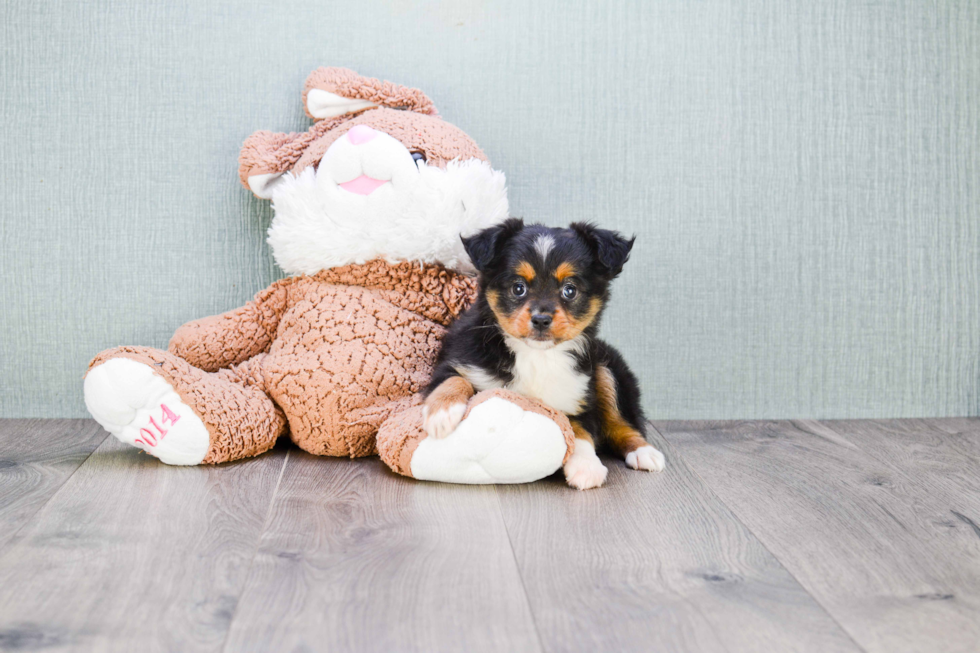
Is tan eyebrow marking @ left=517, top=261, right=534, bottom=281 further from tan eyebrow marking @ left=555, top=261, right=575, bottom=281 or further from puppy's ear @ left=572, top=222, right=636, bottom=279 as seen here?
puppy's ear @ left=572, top=222, right=636, bottom=279

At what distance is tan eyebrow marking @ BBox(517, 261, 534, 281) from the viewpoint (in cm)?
182

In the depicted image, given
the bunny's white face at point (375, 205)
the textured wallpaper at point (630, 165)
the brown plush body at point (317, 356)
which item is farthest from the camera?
the textured wallpaper at point (630, 165)

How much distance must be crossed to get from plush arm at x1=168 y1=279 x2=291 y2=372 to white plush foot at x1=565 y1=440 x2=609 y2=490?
948 mm

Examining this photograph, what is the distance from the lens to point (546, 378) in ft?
6.33

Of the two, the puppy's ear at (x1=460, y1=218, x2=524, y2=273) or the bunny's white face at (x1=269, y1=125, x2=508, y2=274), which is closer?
the puppy's ear at (x1=460, y1=218, x2=524, y2=273)

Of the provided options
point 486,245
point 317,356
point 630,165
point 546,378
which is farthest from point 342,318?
point 630,165

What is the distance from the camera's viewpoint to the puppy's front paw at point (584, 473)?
1.79 m

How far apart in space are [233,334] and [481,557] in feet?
3.60

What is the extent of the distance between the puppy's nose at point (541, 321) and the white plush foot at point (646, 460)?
48cm

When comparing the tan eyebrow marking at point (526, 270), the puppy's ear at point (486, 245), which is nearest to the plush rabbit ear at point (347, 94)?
the puppy's ear at point (486, 245)

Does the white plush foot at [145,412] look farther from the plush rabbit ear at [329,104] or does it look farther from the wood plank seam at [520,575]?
the plush rabbit ear at [329,104]

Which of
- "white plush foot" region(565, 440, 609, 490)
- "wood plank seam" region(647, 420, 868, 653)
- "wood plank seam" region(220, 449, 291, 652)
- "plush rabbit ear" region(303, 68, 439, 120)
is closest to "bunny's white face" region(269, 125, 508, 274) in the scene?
"plush rabbit ear" region(303, 68, 439, 120)

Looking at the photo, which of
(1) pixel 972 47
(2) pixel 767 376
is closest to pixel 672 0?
(1) pixel 972 47

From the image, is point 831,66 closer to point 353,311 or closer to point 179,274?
point 353,311
